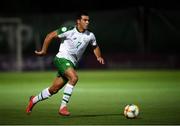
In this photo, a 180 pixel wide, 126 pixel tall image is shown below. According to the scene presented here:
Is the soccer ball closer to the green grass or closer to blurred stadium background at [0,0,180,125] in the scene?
the green grass

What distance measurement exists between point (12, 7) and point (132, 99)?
29.9 metres

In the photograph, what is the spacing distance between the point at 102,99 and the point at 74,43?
175 inches

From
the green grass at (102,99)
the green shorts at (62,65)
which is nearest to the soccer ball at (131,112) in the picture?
the green grass at (102,99)

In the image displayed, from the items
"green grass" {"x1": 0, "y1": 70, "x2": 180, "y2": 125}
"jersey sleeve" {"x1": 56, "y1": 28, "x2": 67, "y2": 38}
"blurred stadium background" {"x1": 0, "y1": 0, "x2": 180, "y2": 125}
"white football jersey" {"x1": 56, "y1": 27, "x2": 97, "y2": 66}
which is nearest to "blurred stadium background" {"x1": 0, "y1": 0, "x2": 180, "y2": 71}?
"blurred stadium background" {"x1": 0, "y1": 0, "x2": 180, "y2": 125}

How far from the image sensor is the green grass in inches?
511

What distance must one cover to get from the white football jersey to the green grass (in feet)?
4.01

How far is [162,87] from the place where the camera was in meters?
22.5

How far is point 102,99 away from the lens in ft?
59.3

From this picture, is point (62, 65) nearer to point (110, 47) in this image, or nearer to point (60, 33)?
point (60, 33)

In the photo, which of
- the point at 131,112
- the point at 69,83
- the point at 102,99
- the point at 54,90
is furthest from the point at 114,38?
the point at 131,112

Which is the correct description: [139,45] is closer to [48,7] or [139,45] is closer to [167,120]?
[48,7]

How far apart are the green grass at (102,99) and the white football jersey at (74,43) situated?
1222mm

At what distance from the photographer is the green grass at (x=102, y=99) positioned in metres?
13.0

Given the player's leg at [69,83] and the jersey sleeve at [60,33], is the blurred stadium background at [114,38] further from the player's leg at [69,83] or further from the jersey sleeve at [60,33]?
the player's leg at [69,83]
